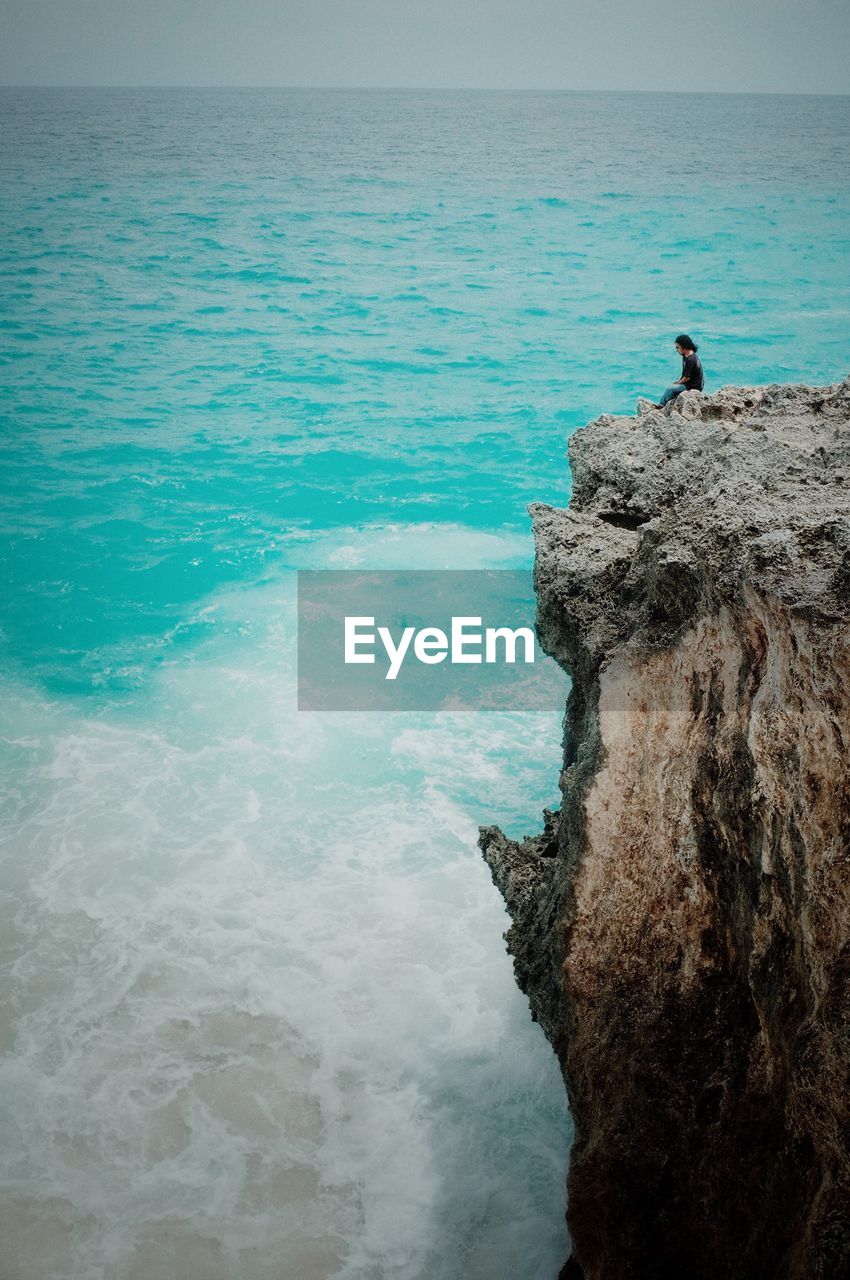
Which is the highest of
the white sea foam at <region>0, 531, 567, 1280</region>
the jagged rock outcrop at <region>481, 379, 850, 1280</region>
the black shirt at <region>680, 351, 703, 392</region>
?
the black shirt at <region>680, 351, 703, 392</region>

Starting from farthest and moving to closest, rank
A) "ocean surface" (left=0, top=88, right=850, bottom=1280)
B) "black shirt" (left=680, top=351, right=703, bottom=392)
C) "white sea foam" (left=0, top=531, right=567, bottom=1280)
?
"black shirt" (left=680, top=351, right=703, bottom=392) < "ocean surface" (left=0, top=88, right=850, bottom=1280) < "white sea foam" (left=0, top=531, right=567, bottom=1280)

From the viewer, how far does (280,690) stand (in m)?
11.5

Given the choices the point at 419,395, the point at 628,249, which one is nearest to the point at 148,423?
the point at 419,395

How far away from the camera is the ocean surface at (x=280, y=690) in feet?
18.2

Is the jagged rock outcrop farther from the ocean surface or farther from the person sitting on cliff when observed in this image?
the person sitting on cliff

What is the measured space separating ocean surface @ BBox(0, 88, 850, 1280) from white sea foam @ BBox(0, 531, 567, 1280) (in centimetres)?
3

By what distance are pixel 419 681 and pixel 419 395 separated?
1104cm

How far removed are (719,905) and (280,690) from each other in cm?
887

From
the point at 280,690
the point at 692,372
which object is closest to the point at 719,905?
the point at 692,372

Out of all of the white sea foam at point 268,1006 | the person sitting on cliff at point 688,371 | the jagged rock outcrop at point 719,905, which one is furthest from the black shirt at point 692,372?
the white sea foam at point 268,1006

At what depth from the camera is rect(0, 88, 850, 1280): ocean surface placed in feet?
18.2

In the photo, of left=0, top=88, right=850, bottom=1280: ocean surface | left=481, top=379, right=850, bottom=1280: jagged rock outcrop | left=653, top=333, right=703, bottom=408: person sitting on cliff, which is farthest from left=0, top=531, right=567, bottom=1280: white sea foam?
left=653, top=333, right=703, bottom=408: person sitting on cliff

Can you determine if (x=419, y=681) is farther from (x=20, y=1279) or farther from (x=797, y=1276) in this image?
(x=797, y=1276)

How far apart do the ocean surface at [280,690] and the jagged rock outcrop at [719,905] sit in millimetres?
2564
